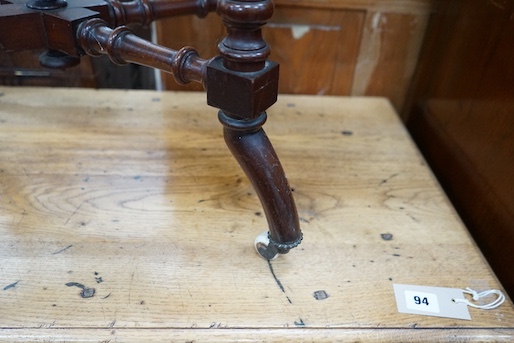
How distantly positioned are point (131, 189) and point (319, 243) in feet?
1.06

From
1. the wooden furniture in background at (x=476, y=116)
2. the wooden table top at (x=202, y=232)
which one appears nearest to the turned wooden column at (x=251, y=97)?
the wooden table top at (x=202, y=232)

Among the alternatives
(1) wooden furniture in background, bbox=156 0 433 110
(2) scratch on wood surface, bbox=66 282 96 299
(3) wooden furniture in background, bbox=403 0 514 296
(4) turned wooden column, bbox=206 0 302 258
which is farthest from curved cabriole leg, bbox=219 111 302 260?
(1) wooden furniture in background, bbox=156 0 433 110

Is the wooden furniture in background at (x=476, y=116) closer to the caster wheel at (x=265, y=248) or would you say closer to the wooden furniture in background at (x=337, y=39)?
the wooden furniture in background at (x=337, y=39)

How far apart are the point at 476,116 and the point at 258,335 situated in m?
0.54

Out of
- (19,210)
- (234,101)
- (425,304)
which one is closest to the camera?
(234,101)

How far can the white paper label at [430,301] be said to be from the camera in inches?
23.5

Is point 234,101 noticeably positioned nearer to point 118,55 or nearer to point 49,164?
point 118,55

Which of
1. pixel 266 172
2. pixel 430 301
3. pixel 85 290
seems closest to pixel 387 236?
pixel 430 301

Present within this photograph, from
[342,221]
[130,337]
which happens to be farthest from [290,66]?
[130,337]

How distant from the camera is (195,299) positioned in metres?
0.60

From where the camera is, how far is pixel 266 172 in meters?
0.56

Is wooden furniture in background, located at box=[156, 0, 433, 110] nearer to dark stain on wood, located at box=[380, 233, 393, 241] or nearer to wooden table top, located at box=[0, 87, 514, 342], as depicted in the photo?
wooden table top, located at box=[0, 87, 514, 342]

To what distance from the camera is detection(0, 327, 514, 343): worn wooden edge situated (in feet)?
1.77

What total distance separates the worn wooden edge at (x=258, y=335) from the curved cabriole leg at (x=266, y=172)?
114 millimetres
